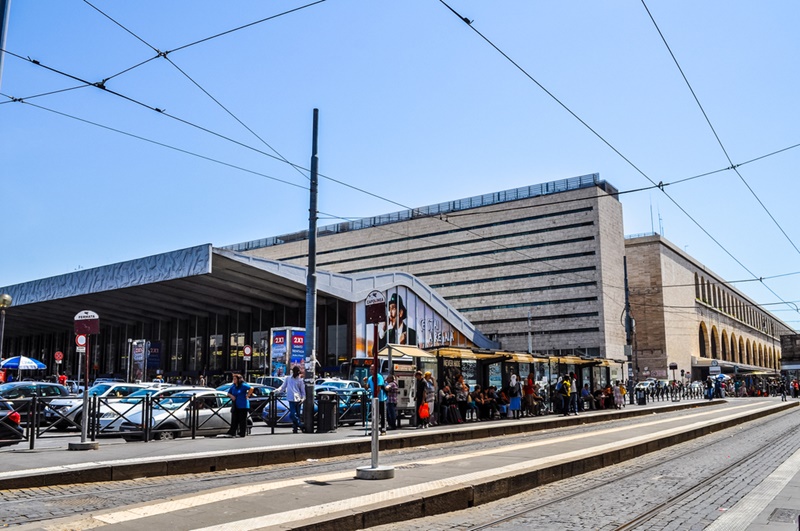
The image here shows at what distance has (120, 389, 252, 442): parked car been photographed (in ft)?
55.8

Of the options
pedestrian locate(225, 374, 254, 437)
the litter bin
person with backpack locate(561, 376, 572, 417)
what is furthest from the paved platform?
person with backpack locate(561, 376, 572, 417)

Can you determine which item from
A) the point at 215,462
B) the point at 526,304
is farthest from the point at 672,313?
the point at 215,462

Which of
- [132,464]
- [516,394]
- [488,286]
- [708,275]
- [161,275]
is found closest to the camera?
[132,464]

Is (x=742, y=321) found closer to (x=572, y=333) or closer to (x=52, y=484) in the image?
(x=572, y=333)

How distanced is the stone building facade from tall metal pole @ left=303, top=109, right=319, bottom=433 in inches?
2422

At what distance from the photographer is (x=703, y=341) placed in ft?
335

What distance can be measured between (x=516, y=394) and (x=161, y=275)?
29033 mm

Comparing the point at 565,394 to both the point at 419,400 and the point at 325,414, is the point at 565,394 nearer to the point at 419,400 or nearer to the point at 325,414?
the point at 419,400

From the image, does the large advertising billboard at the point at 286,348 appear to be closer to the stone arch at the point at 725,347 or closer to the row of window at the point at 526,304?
the row of window at the point at 526,304

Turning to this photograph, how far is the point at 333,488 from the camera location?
929 cm

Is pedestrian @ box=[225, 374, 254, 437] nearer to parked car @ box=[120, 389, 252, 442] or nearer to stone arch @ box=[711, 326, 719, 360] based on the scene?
parked car @ box=[120, 389, 252, 442]

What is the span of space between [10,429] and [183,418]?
4.71 metres

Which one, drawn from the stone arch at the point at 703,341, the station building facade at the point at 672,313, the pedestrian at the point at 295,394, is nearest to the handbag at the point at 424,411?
the pedestrian at the point at 295,394

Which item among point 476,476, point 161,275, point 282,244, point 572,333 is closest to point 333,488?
point 476,476
